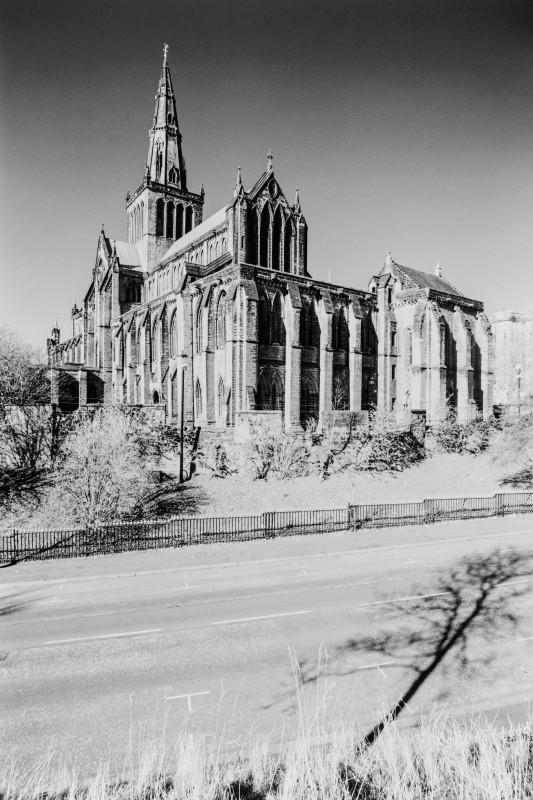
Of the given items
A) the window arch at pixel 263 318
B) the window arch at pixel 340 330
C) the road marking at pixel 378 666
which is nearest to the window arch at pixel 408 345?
the window arch at pixel 340 330

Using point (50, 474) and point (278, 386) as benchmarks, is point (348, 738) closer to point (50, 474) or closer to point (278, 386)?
point (50, 474)

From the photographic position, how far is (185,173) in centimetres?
6216

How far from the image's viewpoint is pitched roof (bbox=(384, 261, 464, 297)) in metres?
46.4

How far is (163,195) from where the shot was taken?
59.2 metres

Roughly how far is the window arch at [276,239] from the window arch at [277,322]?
596cm

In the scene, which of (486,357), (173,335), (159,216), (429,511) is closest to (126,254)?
(159,216)

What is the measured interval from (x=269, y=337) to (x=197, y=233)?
22.6m

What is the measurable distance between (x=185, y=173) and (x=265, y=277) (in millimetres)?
35311

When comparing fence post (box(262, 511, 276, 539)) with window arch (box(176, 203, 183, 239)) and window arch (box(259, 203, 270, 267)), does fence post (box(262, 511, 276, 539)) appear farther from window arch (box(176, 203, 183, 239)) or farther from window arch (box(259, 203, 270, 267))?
window arch (box(176, 203, 183, 239))

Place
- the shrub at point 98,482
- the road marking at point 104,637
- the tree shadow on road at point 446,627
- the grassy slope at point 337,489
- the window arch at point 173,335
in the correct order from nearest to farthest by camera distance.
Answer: the tree shadow on road at point 446,627 < the road marking at point 104,637 < the shrub at point 98,482 < the grassy slope at point 337,489 < the window arch at point 173,335

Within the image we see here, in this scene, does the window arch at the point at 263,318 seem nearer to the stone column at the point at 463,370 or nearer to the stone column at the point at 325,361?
the stone column at the point at 325,361

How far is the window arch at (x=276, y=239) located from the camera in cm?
4112

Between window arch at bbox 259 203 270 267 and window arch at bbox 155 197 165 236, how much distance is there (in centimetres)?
2364

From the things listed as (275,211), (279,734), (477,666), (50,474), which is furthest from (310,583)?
(275,211)
